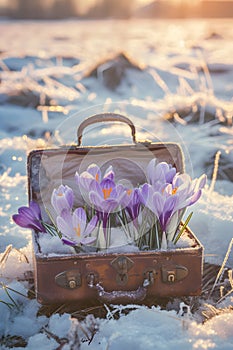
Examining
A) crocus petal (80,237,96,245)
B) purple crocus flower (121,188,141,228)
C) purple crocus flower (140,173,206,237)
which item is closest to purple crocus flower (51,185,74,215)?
crocus petal (80,237,96,245)

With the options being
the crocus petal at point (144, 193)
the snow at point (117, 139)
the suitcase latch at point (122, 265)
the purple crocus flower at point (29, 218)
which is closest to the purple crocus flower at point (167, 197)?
the crocus petal at point (144, 193)

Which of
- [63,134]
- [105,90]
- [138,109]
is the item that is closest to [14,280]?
[63,134]

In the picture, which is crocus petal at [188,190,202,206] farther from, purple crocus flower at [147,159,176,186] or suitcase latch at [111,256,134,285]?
suitcase latch at [111,256,134,285]

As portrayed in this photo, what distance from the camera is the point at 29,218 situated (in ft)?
11.1

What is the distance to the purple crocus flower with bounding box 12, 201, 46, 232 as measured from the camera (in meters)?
3.36

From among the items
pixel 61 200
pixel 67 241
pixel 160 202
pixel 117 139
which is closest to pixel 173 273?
pixel 160 202

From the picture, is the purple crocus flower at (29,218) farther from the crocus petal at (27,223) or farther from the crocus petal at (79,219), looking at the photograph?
the crocus petal at (79,219)

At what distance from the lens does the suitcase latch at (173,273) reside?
3.24 meters

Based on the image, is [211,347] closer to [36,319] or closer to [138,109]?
[36,319]

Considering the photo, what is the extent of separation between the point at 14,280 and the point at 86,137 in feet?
12.0

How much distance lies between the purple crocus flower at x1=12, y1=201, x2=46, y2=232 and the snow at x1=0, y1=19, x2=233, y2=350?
0.18m

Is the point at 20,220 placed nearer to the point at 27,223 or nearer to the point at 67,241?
the point at 27,223

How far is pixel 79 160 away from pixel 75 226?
3.04ft

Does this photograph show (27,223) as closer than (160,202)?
No
